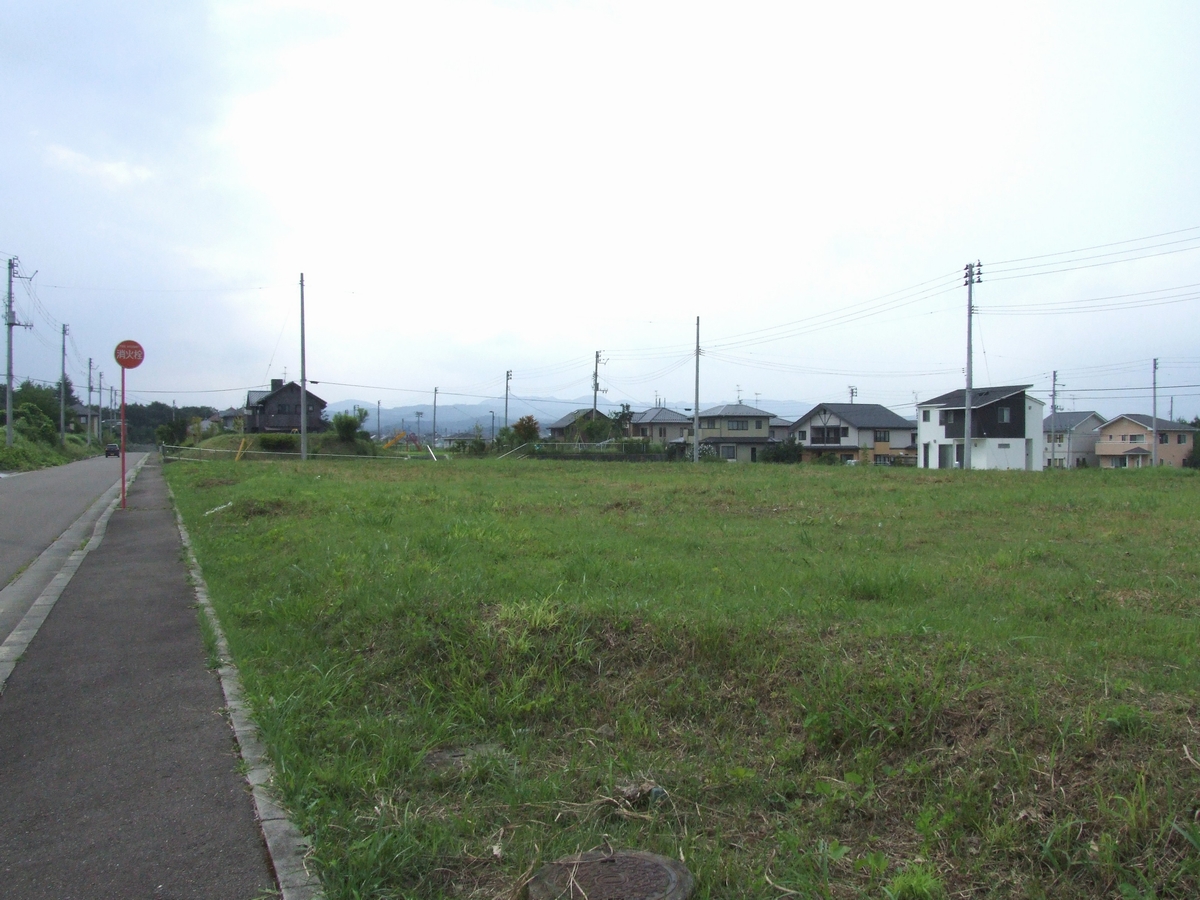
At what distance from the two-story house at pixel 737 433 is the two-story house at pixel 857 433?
3065 mm

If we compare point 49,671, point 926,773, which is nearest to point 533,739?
point 926,773

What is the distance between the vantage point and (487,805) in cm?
336

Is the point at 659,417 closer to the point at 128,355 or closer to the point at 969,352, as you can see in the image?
the point at 969,352

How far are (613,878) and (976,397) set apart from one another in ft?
165

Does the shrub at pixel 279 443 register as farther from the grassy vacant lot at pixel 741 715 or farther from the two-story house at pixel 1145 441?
the two-story house at pixel 1145 441

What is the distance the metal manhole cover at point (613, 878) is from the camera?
2.62 m

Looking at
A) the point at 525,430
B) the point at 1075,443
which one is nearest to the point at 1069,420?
the point at 1075,443

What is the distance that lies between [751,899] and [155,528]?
39.1 feet

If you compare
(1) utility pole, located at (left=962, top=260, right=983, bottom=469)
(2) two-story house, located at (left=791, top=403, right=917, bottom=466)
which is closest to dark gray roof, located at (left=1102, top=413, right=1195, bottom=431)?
(2) two-story house, located at (left=791, top=403, right=917, bottom=466)

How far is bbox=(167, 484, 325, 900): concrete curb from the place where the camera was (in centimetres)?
280

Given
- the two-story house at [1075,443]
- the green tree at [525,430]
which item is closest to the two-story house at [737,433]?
the green tree at [525,430]

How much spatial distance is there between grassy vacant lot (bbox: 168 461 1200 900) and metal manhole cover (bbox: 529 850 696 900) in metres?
0.13

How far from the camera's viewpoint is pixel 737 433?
6444 cm

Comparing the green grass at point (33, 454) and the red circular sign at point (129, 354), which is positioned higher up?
the red circular sign at point (129, 354)
